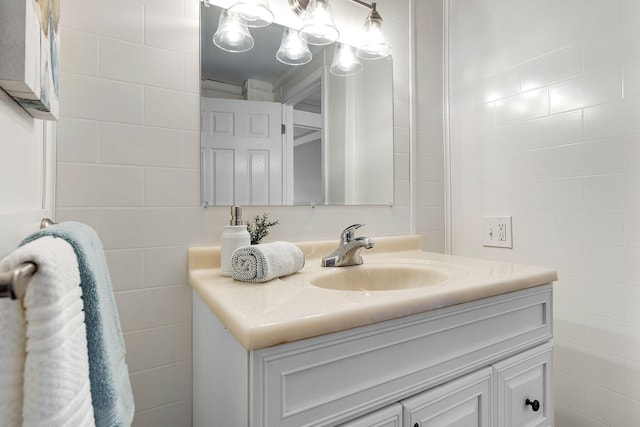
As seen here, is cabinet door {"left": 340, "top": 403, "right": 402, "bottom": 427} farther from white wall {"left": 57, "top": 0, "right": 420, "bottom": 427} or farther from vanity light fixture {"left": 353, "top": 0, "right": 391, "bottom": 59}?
vanity light fixture {"left": 353, "top": 0, "right": 391, "bottom": 59}

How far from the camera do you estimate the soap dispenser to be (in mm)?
828

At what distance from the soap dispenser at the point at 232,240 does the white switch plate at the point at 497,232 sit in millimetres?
983

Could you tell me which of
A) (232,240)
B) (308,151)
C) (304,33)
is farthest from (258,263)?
(304,33)

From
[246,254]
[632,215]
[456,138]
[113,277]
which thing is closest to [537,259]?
[632,215]

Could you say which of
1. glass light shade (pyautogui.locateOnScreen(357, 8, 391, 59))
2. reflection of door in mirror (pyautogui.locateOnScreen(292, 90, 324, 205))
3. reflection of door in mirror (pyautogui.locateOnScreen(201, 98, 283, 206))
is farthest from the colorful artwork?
glass light shade (pyautogui.locateOnScreen(357, 8, 391, 59))

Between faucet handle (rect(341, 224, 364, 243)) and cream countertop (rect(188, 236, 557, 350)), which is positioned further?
faucet handle (rect(341, 224, 364, 243))

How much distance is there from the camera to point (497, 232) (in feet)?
4.26

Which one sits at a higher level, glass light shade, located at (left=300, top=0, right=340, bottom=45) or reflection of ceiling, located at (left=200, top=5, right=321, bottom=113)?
glass light shade, located at (left=300, top=0, right=340, bottom=45)

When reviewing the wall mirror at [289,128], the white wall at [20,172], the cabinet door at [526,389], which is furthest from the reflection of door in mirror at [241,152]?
the cabinet door at [526,389]

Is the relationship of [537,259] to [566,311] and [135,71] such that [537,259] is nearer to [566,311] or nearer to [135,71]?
[566,311]

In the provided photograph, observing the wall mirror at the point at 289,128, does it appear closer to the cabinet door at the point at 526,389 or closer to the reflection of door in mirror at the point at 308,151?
the reflection of door in mirror at the point at 308,151

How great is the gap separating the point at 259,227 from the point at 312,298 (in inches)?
16.5

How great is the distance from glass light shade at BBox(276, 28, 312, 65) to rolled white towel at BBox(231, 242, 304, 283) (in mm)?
648

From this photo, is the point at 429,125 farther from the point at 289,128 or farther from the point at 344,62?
the point at 289,128
